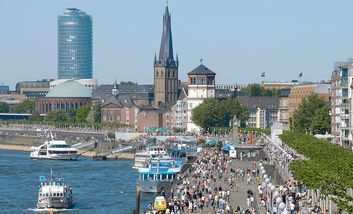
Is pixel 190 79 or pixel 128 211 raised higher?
pixel 190 79

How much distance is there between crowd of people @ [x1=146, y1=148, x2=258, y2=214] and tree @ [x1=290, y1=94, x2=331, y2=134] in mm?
33358

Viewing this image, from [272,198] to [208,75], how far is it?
135 m

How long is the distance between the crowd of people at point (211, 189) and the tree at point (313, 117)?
33358 millimetres

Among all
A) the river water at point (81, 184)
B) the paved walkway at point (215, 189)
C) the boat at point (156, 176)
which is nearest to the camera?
the paved walkway at point (215, 189)

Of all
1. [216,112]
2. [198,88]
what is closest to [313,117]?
[216,112]

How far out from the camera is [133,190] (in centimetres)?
9194

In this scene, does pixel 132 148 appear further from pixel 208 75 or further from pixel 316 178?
pixel 316 178

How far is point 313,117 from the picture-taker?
138875 mm

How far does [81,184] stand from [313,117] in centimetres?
4613

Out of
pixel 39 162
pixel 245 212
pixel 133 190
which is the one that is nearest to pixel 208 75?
pixel 39 162

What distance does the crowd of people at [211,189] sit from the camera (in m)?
64.7

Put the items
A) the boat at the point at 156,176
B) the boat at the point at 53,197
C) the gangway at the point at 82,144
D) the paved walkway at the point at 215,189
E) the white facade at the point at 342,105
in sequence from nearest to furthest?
1. the paved walkway at the point at 215,189
2. the boat at the point at 53,197
3. the boat at the point at 156,176
4. the white facade at the point at 342,105
5. the gangway at the point at 82,144

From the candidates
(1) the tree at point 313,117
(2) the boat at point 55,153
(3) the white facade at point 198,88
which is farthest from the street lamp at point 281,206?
(3) the white facade at point 198,88

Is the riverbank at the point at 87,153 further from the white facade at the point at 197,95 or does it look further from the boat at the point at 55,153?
the white facade at the point at 197,95
